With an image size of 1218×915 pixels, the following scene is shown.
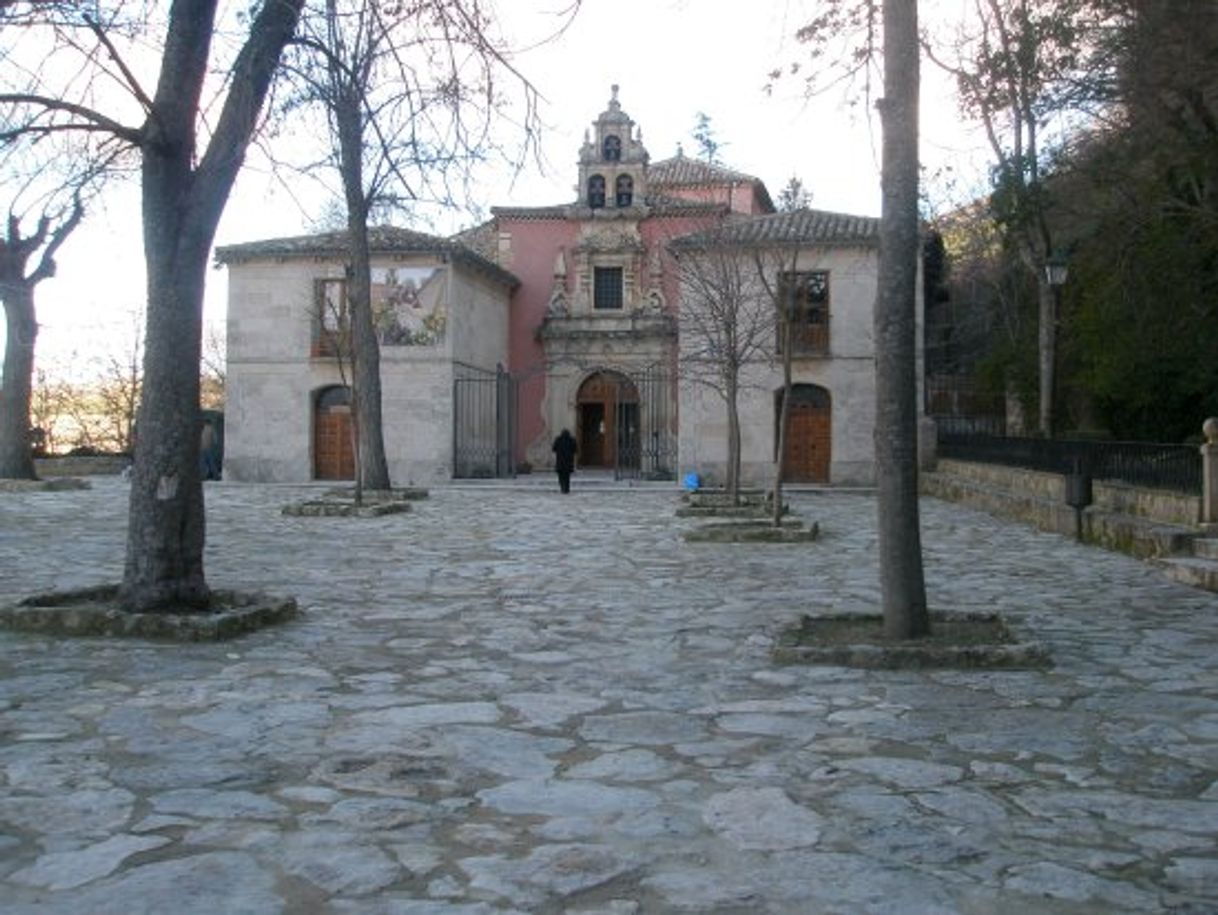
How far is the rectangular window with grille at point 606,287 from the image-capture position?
1505 inches

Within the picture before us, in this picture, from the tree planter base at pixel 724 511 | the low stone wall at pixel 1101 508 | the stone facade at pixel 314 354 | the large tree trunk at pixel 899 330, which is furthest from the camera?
the stone facade at pixel 314 354

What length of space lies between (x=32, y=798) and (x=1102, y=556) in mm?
11314

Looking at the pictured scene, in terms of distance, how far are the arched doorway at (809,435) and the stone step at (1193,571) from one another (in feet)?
61.9

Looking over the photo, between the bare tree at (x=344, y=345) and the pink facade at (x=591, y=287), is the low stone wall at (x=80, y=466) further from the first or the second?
the pink facade at (x=591, y=287)

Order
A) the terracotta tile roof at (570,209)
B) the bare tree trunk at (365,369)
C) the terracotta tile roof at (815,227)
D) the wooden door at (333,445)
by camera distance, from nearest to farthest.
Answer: the bare tree trunk at (365,369), the terracotta tile roof at (815,227), the wooden door at (333,445), the terracotta tile roof at (570,209)

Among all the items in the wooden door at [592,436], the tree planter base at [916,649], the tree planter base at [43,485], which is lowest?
the tree planter base at [916,649]

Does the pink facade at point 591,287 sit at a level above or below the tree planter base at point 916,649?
above

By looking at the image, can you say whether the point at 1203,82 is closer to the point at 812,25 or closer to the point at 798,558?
the point at 798,558

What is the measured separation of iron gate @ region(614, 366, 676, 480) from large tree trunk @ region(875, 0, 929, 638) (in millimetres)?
24498

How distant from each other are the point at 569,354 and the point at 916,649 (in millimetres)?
30997

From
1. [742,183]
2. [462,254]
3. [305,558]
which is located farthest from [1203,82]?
[742,183]

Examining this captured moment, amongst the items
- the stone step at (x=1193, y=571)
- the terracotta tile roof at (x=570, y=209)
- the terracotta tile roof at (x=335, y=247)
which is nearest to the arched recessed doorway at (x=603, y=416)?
the terracotta tile roof at (x=570, y=209)

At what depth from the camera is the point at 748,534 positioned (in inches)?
573

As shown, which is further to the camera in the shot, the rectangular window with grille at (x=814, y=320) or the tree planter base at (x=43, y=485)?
the rectangular window with grille at (x=814, y=320)
